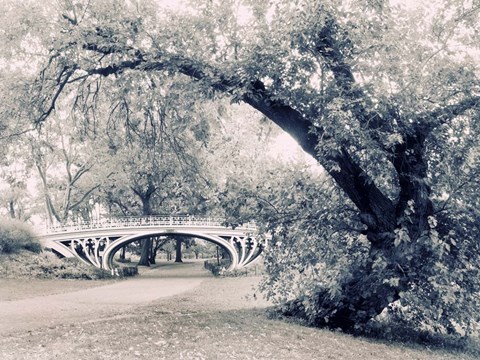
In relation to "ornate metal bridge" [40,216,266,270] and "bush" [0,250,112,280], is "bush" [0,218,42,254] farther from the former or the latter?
"ornate metal bridge" [40,216,266,270]

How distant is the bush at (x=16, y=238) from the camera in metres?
20.7

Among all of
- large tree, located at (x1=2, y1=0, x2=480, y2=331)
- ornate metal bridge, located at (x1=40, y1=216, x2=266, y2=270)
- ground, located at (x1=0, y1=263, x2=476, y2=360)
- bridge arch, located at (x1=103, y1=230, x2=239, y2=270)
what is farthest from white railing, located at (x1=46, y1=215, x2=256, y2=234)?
large tree, located at (x1=2, y1=0, x2=480, y2=331)

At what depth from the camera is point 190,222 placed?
3136 cm

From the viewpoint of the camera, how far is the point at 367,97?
7.52m

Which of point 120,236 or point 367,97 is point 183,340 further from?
point 120,236

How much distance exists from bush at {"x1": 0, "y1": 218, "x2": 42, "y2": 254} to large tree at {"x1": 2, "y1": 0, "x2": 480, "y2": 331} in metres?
14.4

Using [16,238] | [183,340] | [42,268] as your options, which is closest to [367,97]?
[183,340]

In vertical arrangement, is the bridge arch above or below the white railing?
below

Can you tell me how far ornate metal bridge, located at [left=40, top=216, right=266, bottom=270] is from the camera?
28.9 meters

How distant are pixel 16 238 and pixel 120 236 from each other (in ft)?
30.2

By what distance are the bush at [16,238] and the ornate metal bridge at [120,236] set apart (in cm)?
581

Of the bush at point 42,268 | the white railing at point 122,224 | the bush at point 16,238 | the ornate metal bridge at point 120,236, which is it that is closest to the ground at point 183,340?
the bush at point 42,268

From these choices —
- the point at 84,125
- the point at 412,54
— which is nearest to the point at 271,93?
the point at 412,54

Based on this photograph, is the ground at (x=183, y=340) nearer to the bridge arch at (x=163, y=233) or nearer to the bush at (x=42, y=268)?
the bush at (x=42, y=268)
